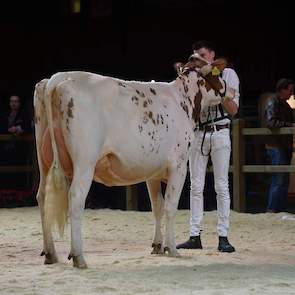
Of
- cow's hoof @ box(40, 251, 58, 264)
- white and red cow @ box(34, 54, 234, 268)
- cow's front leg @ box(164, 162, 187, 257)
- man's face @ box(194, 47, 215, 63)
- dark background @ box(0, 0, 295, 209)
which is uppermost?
dark background @ box(0, 0, 295, 209)

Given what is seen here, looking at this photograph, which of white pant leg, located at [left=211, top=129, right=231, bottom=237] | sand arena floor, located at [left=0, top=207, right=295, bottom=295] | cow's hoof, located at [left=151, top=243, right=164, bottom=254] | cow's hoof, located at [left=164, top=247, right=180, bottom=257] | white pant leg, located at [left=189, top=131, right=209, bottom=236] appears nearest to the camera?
sand arena floor, located at [left=0, top=207, right=295, bottom=295]

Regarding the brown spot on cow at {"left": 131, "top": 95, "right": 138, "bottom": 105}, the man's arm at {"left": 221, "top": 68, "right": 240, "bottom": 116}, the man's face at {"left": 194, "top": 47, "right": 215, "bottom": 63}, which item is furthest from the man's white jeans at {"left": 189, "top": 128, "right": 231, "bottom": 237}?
the brown spot on cow at {"left": 131, "top": 95, "right": 138, "bottom": 105}

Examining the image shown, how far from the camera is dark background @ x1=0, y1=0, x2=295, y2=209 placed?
17.5m

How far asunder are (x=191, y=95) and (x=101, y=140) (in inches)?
55.9

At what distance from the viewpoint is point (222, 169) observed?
8344mm

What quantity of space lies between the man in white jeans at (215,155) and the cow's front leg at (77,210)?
64.2 inches

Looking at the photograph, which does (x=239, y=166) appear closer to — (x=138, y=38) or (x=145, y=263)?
(x=145, y=263)

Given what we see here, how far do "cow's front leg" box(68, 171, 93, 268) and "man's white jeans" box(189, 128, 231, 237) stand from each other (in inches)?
64.0

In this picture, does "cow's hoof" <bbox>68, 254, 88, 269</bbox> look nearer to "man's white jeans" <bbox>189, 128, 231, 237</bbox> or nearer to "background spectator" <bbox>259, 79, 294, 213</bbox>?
"man's white jeans" <bbox>189, 128, 231, 237</bbox>

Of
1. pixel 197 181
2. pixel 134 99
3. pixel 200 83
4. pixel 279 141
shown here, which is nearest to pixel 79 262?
pixel 134 99

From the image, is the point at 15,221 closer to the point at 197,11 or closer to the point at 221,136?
the point at 221,136

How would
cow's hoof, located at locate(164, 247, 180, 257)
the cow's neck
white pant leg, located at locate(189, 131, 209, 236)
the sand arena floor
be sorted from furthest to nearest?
1. white pant leg, located at locate(189, 131, 209, 236)
2. the cow's neck
3. cow's hoof, located at locate(164, 247, 180, 257)
4. the sand arena floor

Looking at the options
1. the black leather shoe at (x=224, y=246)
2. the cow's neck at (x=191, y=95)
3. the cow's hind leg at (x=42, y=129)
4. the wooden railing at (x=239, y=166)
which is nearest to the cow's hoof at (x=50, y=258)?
the cow's hind leg at (x=42, y=129)

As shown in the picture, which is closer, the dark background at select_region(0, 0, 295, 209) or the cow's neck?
the cow's neck
